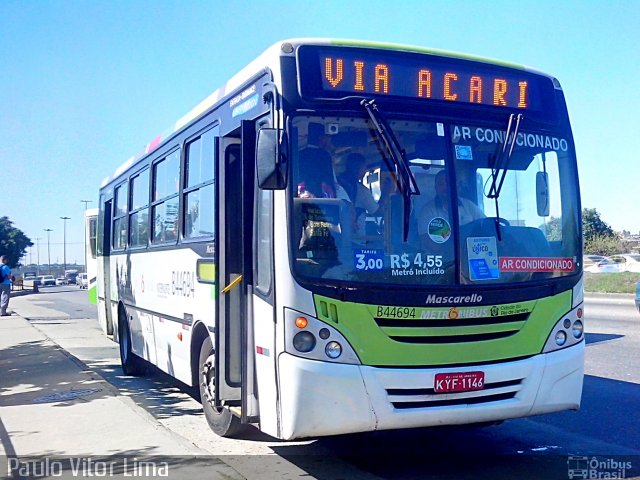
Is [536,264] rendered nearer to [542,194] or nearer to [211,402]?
[542,194]

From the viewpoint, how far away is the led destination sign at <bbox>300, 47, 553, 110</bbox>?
5855 millimetres

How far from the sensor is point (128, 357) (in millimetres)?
11945

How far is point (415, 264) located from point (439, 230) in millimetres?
362

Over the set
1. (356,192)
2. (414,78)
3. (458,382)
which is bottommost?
(458,382)

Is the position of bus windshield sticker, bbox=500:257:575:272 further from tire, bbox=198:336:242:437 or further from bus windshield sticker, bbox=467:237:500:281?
tire, bbox=198:336:242:437

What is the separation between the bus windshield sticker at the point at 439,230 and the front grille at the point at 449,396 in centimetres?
119

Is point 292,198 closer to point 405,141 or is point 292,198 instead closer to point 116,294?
point 405,141

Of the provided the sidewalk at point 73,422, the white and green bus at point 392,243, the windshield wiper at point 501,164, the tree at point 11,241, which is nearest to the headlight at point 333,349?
the white and green bus at point 392,243

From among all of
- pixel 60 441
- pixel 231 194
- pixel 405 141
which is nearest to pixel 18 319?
pixel 60 441

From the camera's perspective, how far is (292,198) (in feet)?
18.4

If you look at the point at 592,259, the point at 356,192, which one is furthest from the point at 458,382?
the point at 592,259

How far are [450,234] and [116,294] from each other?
27.7ft

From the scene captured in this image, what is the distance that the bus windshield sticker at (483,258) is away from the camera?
5.95 m

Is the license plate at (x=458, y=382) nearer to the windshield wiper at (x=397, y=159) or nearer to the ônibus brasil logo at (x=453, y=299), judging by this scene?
the ônibus brasil logo at (x=453, y=299)
